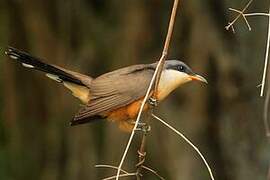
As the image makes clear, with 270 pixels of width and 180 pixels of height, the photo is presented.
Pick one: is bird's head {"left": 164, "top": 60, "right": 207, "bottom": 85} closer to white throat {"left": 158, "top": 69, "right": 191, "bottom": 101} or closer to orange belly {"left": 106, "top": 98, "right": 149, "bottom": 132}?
white throat {"left": 158, "top": 69, "right": 191, "bottom": 101}

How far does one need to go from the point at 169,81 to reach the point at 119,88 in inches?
8.9

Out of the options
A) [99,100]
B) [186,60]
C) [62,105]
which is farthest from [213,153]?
[99,100]

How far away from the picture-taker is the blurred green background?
5465 millimetres

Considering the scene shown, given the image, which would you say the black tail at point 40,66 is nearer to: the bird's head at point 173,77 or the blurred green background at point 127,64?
the bird's head at point 173,77

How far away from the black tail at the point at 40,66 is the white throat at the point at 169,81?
375 millimetres

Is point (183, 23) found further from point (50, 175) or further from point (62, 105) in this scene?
point (50, 175)

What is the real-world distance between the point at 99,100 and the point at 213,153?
2533mm

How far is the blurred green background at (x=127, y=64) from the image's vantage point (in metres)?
5.46

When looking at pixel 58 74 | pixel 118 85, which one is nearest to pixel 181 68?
pixel 118 85

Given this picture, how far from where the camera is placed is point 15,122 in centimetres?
555

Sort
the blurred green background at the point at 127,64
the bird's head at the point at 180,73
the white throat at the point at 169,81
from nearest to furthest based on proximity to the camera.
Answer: the white throat at the point at 169,81 → the bird's head at the point at 180,73 → the blurred green background at the point at 127,64

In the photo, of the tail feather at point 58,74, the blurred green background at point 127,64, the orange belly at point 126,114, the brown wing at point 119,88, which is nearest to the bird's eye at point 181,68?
the brown wing at point 119,88

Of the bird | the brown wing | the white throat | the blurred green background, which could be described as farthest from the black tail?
the blurred green background

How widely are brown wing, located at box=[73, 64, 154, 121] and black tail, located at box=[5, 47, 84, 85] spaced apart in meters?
0.11
